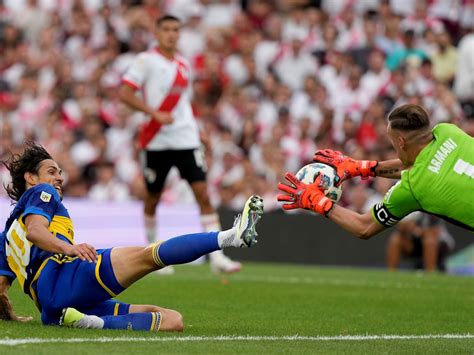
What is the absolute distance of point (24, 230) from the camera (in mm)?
7617

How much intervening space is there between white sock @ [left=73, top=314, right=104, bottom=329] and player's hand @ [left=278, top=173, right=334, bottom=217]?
1.52 m

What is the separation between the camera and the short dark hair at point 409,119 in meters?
7.24

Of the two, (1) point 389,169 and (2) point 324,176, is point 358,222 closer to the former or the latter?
(2) point 324,176

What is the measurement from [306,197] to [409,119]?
3.31ft

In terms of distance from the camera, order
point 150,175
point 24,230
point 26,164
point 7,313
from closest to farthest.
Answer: point 24,230
point 26,164
point 7,313
point 150,175

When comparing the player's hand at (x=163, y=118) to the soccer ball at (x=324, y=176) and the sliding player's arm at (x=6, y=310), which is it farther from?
the sliding player's arm at (x=6, y=310)

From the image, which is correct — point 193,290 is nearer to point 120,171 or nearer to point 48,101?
point 120,171

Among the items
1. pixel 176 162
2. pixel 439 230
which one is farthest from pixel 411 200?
pixel 439 230

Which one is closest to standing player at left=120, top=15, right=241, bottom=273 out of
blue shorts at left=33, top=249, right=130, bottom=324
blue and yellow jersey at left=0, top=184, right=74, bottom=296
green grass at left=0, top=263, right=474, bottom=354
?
green grass at left=0, top=263, right=474, bottom=354

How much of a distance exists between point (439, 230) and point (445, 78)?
125 inches

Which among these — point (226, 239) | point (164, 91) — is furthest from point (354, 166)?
point (164, 91)

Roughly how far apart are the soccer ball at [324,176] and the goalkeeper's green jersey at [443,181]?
35.9 inches

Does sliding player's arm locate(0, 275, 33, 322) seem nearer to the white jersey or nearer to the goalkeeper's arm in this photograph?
the goalkeeper's arm

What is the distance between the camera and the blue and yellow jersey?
297 inches
